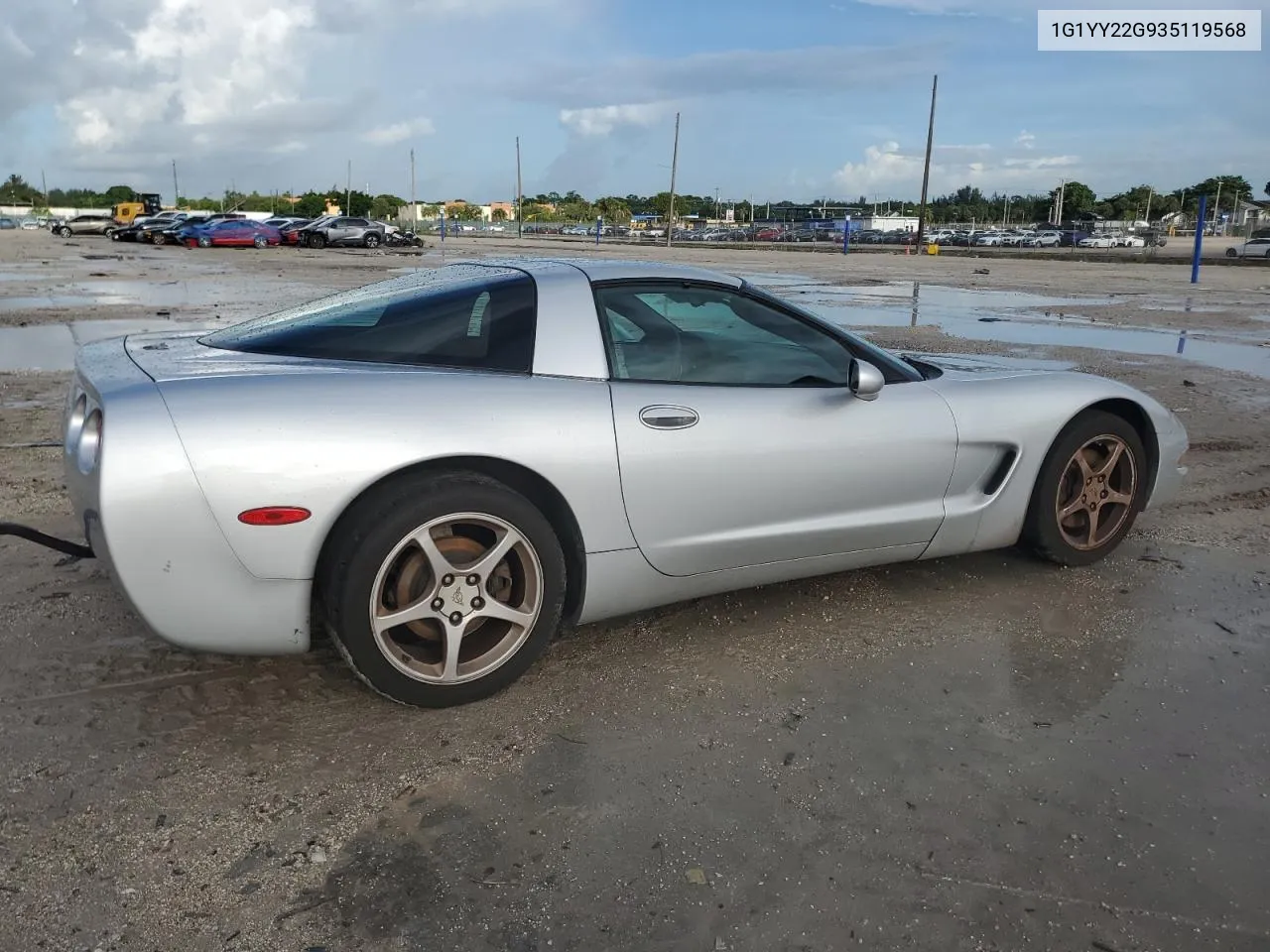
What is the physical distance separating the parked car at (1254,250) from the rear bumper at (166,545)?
42.9 meters

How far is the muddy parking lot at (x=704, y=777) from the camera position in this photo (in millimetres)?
2096

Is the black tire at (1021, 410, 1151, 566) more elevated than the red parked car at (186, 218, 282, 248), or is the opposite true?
the red parked car at (186, 218, 282, 248)

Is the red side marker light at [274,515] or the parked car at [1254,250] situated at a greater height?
the parked car at [1254,250]

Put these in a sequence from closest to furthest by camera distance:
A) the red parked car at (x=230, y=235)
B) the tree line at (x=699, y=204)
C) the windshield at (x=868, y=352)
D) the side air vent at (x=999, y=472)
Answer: the windshield at (x=868, y=352) → the side air vent at (x=999, y=472) → the red parked car at (x=230, y=235) → the tree line at (x=699, y=204)

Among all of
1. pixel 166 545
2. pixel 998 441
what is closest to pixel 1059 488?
pixel 998 441

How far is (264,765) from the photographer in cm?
263

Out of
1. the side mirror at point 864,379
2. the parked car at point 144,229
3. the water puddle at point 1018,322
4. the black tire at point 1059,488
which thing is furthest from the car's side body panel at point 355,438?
the parked car at point 144,229

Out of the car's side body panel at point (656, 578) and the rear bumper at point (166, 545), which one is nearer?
the rear bumper at point (166, 545)

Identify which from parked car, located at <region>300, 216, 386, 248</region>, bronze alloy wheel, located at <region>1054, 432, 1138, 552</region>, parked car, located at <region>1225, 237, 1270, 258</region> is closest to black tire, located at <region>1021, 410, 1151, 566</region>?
bronze alloy wheel, located at <region>1054, 432, 1138, 552</region>

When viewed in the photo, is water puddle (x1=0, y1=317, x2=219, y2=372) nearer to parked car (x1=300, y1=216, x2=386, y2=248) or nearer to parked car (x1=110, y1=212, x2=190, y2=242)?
parked car (x1=300, y1=216, x2=386, y2=248)

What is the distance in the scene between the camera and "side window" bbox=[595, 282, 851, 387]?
3248mm

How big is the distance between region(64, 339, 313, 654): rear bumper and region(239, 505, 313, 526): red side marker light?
9 cm

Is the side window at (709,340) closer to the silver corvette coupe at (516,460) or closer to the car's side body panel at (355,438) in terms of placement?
the silver corvette coupe at (516,460)

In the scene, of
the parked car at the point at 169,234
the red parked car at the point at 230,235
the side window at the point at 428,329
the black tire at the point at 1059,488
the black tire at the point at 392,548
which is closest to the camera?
the black tire at the point at 392,548
